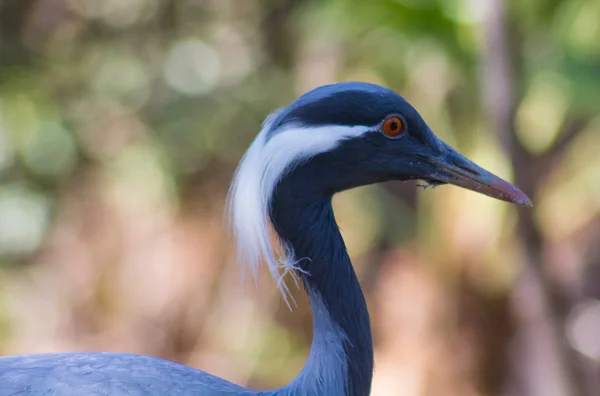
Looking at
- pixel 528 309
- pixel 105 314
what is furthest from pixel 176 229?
pixel 528 309

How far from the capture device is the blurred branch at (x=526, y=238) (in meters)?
5.01

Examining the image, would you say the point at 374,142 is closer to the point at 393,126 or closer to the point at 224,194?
the point at 393,126

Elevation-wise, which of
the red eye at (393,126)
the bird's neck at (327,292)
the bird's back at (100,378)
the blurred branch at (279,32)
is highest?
the blurred branch at (279,32)

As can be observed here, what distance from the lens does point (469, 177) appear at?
9.28ft

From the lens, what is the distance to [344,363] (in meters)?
2.75

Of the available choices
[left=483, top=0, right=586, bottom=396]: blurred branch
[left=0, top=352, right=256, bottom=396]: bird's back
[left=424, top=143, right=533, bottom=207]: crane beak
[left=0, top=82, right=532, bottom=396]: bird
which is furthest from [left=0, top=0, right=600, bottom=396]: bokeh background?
[left=0, top=352, right=256, bottom=396]: bird's back

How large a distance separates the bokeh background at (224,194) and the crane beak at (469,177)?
3.53 meters

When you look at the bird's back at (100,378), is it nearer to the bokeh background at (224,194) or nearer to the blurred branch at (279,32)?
the bokeh background at (224,194)

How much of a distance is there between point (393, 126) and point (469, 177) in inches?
13.7

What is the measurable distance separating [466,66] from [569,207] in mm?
1528

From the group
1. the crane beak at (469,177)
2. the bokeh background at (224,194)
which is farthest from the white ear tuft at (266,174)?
the bokeh background at (224,194)

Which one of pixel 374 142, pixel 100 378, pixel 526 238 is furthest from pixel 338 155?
pixel 526 238

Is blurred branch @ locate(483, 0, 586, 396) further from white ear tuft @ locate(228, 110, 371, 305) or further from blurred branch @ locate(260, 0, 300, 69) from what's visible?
blurred branch @ locate(260, 0, 300, 69)

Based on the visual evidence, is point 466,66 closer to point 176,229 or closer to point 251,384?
point 176,229
